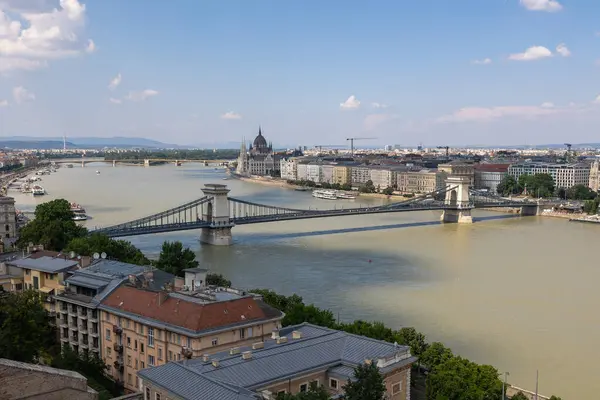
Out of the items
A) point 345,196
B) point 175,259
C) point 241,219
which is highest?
point 175,259

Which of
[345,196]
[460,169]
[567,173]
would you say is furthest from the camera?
[460,169]

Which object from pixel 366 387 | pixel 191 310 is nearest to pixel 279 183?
pixel 191 310

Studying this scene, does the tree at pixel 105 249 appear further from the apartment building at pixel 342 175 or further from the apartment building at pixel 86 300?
the apartment building at pixel 342 175

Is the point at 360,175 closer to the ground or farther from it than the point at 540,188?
closer to the ground

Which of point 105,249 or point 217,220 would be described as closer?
point 105,249

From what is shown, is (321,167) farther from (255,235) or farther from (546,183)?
(255,235)

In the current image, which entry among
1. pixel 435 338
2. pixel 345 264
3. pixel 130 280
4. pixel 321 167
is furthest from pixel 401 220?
pixel 321 167

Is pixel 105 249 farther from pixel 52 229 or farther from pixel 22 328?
pixel 22 328

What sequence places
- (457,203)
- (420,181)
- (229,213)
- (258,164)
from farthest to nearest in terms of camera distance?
(258,164) → (420,181) → (457,203) → (229,213)
